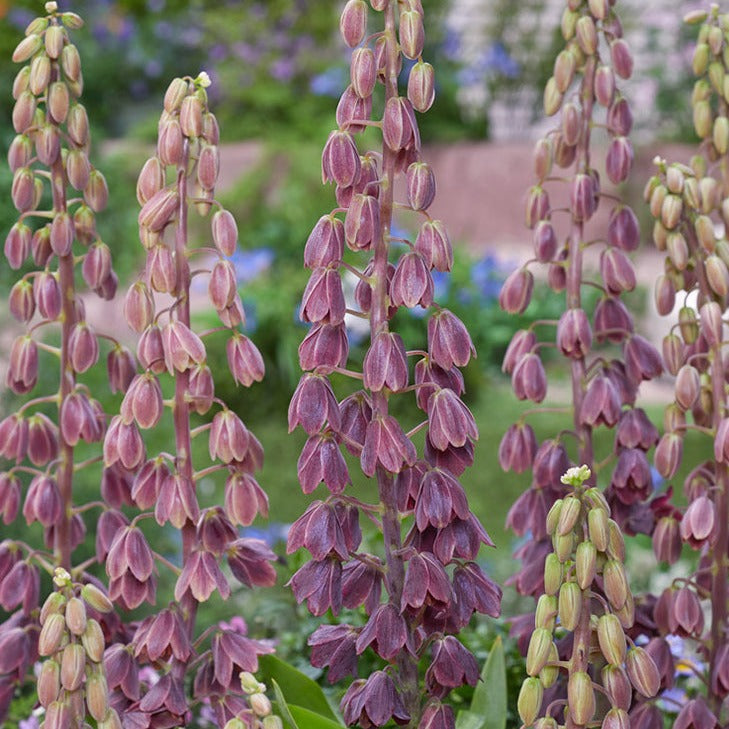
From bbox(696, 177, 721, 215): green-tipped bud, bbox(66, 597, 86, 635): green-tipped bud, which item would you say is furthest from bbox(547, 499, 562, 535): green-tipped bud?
bbox(696, 177, 721, 215): green-tipped bud

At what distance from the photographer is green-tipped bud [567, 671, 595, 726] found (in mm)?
995

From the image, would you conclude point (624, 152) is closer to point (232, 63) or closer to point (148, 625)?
point (148, 625)

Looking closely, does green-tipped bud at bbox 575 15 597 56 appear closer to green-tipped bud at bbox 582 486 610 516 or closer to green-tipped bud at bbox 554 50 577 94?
green-tipped bud at bbox 554 50 577 94

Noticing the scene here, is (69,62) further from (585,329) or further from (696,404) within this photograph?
(696,404)

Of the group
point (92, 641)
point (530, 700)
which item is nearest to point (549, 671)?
point (530, 700)

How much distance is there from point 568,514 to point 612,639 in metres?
0.10

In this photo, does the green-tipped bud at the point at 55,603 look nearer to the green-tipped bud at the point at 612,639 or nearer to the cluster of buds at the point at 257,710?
the cluster of buds at the point at 257,710

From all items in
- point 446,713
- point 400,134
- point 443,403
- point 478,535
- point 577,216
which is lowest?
point 446,713

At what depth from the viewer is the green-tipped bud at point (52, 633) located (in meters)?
0.97

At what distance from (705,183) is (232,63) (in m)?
5.31

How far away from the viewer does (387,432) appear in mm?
1098

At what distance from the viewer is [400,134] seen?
112 cm

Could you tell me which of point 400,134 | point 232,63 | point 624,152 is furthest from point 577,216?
point 232,63

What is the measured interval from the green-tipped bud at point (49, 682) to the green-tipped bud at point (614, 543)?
42 cm
